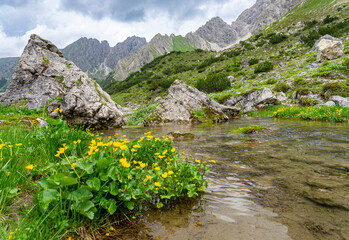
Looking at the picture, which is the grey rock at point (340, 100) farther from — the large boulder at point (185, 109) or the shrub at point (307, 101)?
the large boulder at point (185, 109)

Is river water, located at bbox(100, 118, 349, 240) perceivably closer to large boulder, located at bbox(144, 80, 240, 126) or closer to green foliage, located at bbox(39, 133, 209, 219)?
green foliage, located at bbox(39, 133, 209, 219)

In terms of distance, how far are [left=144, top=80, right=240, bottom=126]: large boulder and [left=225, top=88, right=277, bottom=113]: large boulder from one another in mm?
3436

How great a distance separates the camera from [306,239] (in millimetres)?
1974

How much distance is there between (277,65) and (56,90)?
45456mm

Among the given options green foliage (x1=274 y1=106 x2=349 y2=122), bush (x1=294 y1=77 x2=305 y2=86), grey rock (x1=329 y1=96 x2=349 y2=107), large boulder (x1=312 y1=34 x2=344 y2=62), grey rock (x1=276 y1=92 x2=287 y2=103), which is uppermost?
large boulder (x1=312 y1=34 x2=344 y2=62)

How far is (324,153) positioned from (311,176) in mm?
2225

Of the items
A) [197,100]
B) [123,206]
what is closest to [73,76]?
[197,100]

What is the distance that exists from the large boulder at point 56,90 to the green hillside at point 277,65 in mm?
16527

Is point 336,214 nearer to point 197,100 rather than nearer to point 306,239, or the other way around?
point 306,239

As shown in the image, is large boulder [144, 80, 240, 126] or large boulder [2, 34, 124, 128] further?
large boulder [144, 80, 240, 126]

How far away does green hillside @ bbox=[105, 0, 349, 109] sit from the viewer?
22641 millimetres

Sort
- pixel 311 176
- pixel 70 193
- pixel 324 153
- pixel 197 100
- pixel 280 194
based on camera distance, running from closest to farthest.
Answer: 1. pixel 70 193
2. pixel 280 194
3. pixel 311 176
4. pixel 324 153
5. pixel 197 100

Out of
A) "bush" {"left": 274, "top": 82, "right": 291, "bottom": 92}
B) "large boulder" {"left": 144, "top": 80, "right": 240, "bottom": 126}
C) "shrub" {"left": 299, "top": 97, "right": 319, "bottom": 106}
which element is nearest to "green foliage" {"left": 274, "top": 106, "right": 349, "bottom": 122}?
"shrub" {"left": 299, "top": 97, "right": 319, "bottom": 106}

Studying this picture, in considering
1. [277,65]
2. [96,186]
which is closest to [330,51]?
[277,65]
